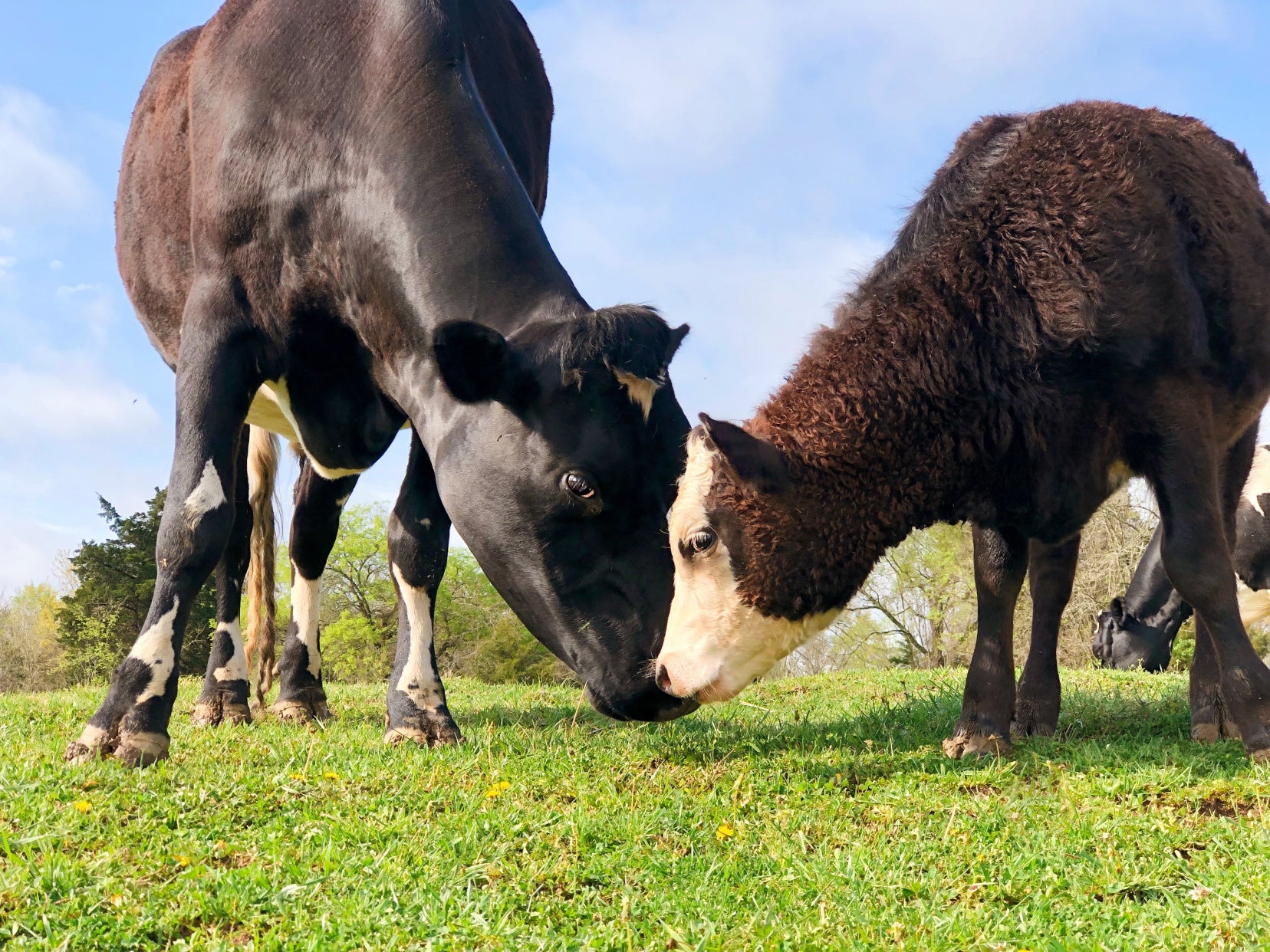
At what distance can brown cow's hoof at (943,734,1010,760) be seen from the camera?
464 centimetres

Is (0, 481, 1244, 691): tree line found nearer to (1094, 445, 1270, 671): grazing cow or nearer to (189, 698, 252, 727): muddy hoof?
(1094, 445, 1270, 671): grazing cow

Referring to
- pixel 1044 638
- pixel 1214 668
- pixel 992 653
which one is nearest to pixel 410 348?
pixel 992 653

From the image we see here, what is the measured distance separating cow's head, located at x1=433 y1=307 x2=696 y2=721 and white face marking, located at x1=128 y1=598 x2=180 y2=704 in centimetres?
126

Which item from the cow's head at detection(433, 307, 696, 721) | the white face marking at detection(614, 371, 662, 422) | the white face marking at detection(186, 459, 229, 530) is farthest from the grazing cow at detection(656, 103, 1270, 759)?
the white face marking at detection(186, 459, 229, 530)

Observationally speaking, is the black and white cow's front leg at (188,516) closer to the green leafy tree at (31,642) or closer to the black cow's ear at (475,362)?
the black cow's ear at (475,362)

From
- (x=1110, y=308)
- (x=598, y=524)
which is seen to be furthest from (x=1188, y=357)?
(x=598, y=524)

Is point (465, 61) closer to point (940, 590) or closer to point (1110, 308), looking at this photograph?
point (1110, 308)

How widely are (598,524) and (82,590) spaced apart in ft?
109

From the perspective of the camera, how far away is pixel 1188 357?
4512mm

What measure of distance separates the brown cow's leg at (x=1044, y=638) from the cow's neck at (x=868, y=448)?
111 centimetres

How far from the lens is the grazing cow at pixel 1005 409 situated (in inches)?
173

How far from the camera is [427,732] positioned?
525cm

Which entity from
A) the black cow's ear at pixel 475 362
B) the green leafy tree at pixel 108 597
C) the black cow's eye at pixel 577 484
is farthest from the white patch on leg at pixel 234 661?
the green leafy tree at pixel 108 597

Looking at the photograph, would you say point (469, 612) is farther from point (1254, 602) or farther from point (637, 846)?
point (637, 846)
